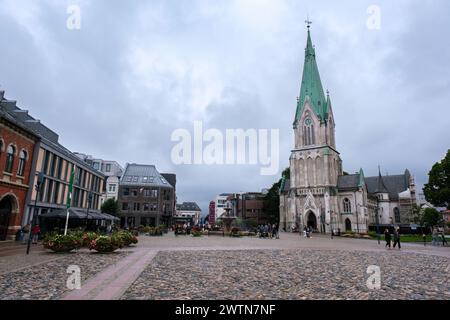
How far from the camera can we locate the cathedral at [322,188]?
216 feet

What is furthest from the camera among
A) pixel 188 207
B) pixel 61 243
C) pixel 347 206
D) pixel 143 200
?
pixel 188 207

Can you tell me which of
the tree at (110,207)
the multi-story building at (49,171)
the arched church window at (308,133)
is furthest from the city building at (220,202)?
the multi-story building at (49,171)

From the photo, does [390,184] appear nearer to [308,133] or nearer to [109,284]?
[308,133]

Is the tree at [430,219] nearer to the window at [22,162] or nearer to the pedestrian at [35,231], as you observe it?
the pedestrian at [35,231]

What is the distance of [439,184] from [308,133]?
29.8m

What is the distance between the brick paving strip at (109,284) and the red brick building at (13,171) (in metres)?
17.1

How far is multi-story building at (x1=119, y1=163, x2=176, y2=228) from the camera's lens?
65.4 m

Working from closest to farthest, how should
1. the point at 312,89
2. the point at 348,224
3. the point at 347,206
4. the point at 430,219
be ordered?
1. the point at 430,219
2. the point at 348,224
3. the point at 347,206
4. the point at 312,89

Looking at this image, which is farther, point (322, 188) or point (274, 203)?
point (274, 203)

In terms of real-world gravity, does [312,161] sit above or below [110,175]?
above

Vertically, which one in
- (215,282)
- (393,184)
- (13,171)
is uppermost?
(393,184)

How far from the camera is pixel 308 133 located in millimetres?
74750

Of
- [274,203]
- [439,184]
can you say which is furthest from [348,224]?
[274,203]
